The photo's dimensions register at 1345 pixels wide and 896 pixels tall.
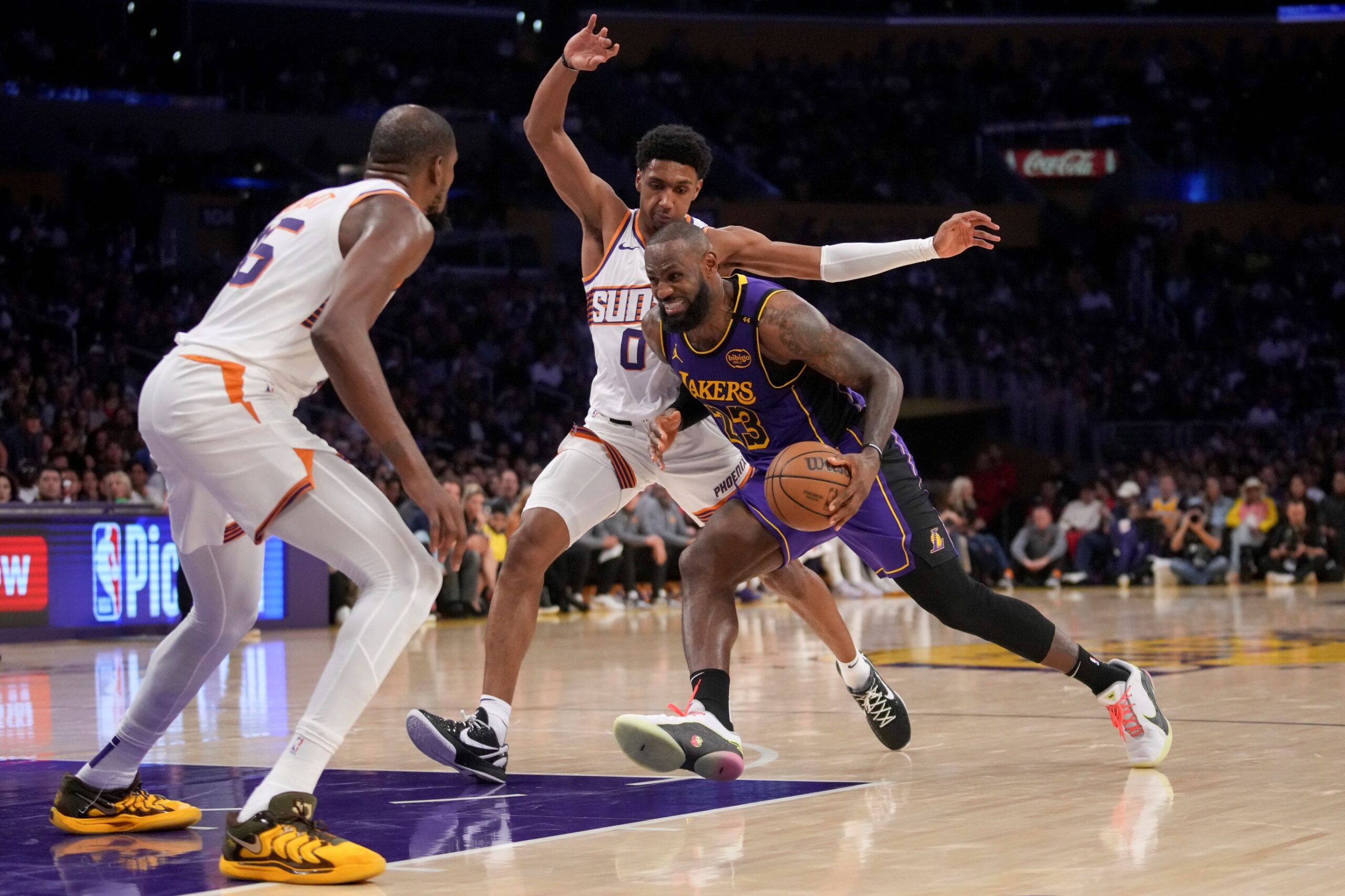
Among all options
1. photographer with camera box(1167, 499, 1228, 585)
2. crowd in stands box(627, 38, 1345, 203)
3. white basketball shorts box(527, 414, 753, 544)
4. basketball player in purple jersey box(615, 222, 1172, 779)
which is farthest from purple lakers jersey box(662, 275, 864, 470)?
crowd in stands box(627, 38, 1345, 203)

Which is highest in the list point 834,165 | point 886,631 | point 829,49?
point 829,49

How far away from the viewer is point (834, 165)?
29953mm

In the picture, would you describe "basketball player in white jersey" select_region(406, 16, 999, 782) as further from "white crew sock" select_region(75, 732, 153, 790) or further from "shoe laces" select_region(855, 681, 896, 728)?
"white crew sock" select_region(75, 732, 153, 790)

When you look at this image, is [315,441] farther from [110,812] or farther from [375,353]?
[110,812]

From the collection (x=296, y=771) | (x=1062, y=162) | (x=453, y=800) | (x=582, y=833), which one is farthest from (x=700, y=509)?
(x=1062, y=162)

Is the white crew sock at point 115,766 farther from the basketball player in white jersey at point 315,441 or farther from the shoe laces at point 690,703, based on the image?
the shoe laces at point 690,703

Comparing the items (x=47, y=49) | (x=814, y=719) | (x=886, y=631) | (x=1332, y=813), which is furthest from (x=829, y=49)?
(x=1332, y=813)

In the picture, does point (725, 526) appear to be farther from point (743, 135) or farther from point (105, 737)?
point (743, 135)

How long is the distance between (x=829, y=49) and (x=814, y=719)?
27470 mm

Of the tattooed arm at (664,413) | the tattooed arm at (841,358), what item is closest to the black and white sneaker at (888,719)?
the tattooed arm at (841,358)

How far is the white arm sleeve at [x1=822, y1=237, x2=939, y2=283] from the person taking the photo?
19.5 feet

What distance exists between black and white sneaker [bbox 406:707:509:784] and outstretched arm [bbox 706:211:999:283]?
184 cm

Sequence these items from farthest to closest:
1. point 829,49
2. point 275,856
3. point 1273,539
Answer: point 829,49, point 1273,539, point 275,856

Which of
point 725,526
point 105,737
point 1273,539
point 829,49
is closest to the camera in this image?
point 725,526
